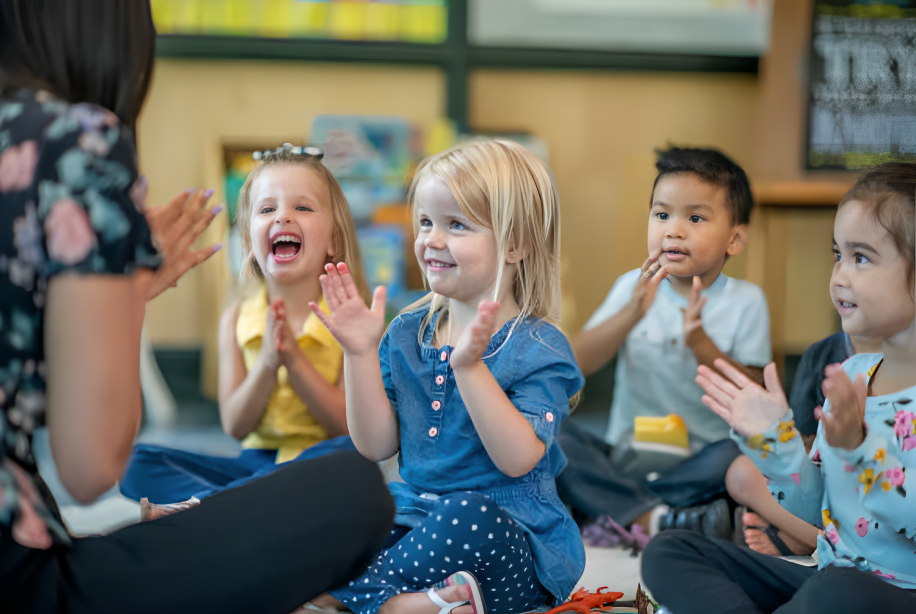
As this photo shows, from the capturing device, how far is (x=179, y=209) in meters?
0.75

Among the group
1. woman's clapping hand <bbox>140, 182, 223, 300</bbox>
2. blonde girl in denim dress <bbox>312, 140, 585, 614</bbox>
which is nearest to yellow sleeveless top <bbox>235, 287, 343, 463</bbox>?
blonde girl in denim dress <bbox>312, 140, 585, 614</bbox>

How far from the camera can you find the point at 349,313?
764 mm

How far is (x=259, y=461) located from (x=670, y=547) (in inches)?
20.3

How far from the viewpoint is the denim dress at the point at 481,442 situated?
78cm

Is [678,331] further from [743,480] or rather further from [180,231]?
[180,231]

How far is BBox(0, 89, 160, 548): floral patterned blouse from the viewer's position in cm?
50

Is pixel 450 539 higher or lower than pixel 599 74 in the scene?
lower

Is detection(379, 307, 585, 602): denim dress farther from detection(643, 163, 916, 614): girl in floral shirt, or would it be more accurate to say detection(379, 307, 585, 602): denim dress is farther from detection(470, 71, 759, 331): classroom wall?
detection(470, 71, 759, 331): classroom wall

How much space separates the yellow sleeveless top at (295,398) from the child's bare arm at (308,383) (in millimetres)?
20

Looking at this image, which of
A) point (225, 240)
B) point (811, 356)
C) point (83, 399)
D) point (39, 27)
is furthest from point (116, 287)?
point (225, 240)

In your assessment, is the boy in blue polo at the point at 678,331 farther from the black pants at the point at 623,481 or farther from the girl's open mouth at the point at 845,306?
the girl's open mouth at the point at 845,306

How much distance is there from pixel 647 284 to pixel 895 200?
28 centimetres

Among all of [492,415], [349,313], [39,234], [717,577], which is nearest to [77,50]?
[39,234]

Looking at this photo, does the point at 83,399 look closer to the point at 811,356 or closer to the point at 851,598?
the point at 851,598
